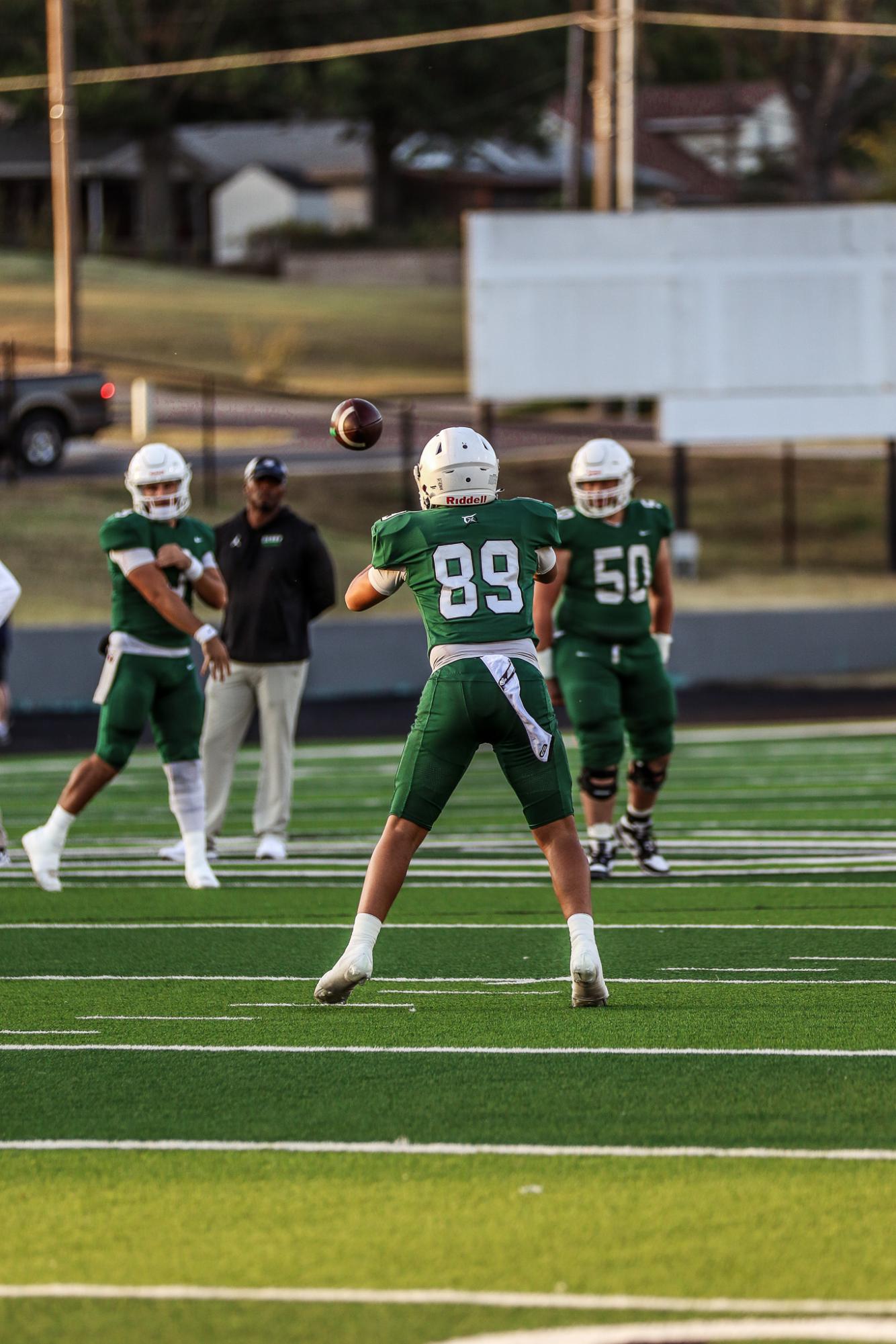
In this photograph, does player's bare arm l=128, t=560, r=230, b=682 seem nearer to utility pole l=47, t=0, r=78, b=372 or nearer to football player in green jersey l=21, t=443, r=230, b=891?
football player in green jersey l=21, t=443, r=230, b=891

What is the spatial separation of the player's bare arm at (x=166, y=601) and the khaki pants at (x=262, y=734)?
4.43 feet

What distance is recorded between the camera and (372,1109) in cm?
577

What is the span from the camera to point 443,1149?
5410 mm

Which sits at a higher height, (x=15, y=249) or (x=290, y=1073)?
(x=15, y=249)

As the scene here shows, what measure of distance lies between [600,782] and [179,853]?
237 centimetres

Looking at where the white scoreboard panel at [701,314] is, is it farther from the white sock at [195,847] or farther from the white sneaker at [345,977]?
the white sneaker at [345,977]

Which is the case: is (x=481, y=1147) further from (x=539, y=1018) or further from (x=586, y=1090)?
(x=539, y=1018)

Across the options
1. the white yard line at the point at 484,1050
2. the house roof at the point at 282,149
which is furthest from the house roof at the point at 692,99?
the white yard line at the point at 484,1050

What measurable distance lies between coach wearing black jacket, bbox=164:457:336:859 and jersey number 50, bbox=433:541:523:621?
400 cm

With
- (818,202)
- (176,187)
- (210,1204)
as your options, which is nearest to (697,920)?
(210,1204)

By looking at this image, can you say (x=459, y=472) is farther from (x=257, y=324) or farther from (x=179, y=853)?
(x=257, y=324)

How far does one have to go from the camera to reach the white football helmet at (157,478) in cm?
950

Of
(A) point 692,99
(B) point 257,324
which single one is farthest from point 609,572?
(A) point 692,99

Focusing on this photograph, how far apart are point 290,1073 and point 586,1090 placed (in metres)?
0.90
